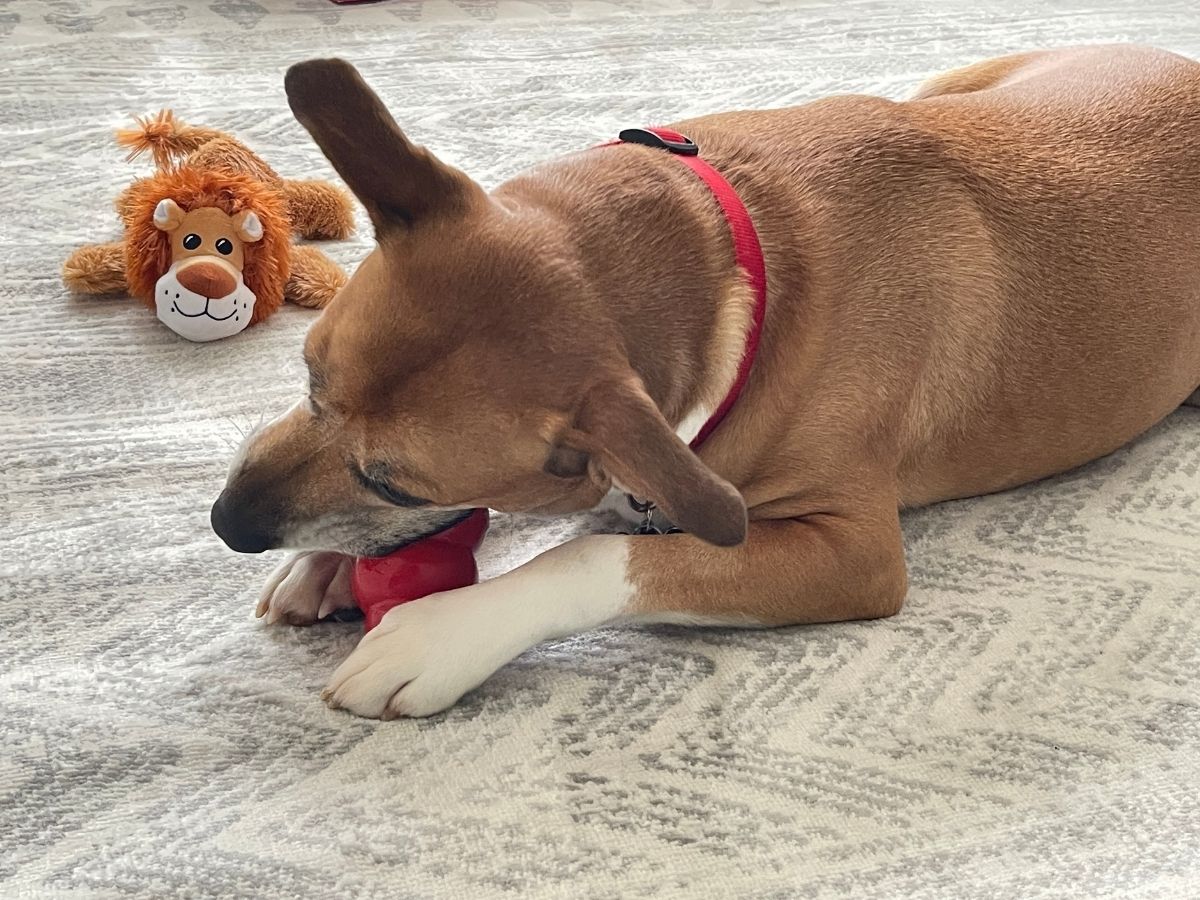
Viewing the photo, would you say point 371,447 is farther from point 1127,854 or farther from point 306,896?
point 1127,854

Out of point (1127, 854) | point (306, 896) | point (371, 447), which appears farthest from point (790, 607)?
point (306, 896)

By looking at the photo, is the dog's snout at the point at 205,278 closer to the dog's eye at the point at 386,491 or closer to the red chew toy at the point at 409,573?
the red chew toy at the point at 409,573

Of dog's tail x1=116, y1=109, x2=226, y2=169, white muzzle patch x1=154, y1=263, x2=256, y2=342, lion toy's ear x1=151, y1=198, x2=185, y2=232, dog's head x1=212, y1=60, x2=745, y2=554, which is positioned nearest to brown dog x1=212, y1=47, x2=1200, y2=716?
dog's head x1=212, y1=60, x2=745, y2=554

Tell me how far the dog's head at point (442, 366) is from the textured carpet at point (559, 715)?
1.05 feet

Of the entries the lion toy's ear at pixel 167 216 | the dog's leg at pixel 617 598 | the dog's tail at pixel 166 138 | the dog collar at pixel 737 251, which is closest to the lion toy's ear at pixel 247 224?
the lion toy's ear at pixel 167 216

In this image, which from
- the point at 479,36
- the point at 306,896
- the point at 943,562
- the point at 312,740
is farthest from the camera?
the point at 479,36

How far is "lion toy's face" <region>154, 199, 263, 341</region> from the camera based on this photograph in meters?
2.68

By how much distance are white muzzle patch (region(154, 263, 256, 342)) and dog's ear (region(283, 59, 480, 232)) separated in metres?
0.99

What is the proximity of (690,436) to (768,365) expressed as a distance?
171 millimetres

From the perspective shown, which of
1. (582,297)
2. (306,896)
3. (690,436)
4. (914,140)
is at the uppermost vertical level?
(914,140)

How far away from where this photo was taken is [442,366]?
1696 millimetres

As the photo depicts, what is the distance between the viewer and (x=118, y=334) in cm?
280

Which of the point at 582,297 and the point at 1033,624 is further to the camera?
the point at 1033,624

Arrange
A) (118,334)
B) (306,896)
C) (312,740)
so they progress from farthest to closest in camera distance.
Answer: (118,334), (312,740), (306,896)
